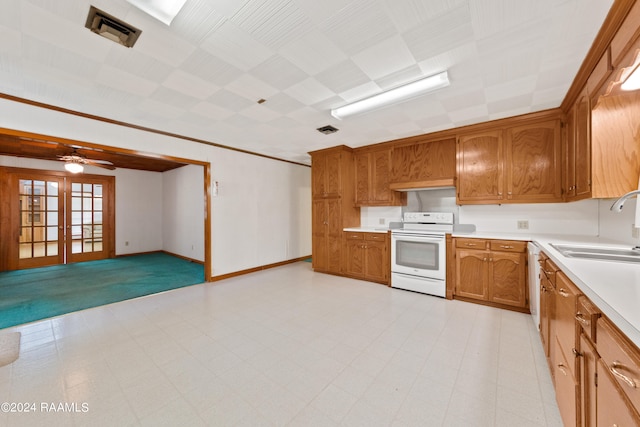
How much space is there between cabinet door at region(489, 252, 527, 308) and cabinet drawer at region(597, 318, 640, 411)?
247 centimetres

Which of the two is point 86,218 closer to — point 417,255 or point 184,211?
point 184,211

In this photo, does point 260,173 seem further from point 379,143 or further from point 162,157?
point 379,143

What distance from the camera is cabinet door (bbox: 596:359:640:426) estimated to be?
2.34ft

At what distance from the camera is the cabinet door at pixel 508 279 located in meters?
2.96

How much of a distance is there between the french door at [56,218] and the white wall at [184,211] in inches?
50.5

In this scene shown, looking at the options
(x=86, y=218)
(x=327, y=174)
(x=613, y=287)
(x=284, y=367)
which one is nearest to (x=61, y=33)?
(x=284, y=367)

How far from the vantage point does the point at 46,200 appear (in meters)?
5.70

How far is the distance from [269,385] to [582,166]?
336cm

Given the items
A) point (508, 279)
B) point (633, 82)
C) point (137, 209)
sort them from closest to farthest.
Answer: point (633, 82), point (508, 279), point (137, 209)

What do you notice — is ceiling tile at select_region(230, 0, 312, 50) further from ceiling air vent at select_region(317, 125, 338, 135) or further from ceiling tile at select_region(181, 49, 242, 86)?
ceiling air vent at select_region(317, 125, 338, 135)

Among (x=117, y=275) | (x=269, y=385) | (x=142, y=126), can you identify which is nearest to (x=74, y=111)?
(x=142, y=126)

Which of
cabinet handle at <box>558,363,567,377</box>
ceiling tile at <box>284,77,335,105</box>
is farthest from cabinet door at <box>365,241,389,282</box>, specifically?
cabinet handle at <box>558,363,567,377</box>

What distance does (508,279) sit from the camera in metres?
3.04

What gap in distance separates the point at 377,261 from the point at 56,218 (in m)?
7.49
